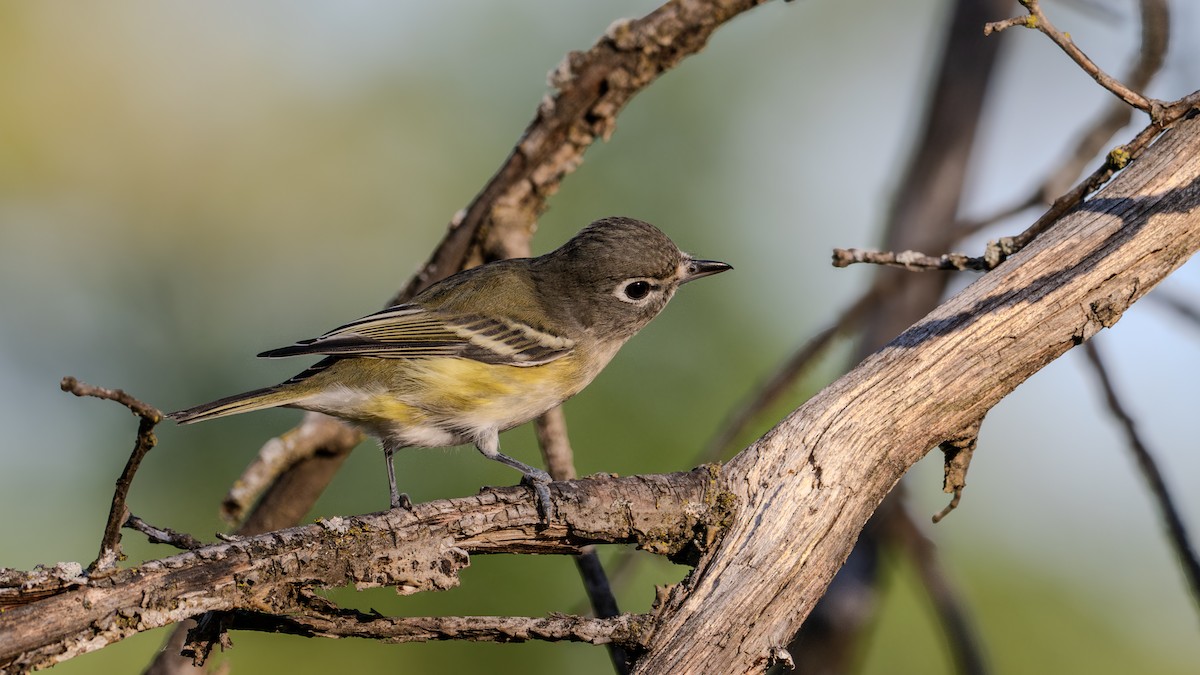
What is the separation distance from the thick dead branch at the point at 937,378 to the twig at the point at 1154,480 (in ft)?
1.65

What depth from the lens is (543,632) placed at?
7.10ft

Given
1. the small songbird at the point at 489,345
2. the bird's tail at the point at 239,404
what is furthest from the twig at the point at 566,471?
the bird's tail at the point at 239,404

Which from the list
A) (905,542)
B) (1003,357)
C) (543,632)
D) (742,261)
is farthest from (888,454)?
(742,261)

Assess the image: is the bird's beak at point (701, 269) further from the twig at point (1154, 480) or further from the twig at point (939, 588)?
the twig at point (1154, 480)

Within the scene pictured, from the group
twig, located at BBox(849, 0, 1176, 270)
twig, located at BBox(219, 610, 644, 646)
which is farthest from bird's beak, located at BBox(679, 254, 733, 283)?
twig, located at BBox(219, 610, 644, 646)

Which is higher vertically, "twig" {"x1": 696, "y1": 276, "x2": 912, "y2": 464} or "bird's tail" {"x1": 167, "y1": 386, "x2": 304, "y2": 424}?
"bird's tail" {"x1": 167, "y1": 386, "x2": 304, "y2": 424}

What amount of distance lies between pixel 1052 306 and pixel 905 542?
68.1 inches

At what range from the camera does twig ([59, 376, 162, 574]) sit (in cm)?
159

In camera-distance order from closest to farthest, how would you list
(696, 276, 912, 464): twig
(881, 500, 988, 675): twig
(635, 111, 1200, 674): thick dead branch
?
(635, 111, 1200, 674): thick dead branch
(881, 500, 988, 675): twig
(696, 276, 912, 464): twig

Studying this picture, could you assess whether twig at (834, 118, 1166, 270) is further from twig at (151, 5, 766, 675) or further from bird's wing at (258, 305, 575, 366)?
bird's wing at (258, 305, 575, 366)

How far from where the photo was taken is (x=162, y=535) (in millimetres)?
2023

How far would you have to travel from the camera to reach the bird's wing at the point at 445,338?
12.5 feet

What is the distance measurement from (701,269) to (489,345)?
937 mm

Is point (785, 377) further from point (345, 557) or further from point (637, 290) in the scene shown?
point (345, 557)
